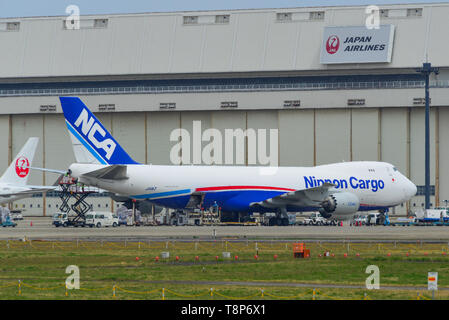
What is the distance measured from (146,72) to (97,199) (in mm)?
17756

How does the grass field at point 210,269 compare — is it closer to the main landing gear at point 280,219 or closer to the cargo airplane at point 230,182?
the cargo airplane at point 230,182

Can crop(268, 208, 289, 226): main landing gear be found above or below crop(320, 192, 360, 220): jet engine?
below

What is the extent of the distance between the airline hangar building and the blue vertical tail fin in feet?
128

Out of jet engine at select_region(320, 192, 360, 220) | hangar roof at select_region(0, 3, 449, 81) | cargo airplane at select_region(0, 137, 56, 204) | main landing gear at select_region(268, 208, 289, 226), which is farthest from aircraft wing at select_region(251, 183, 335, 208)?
hangar roof at select_region(0, 3, 449, 81)

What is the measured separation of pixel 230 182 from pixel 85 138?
13.4 meters

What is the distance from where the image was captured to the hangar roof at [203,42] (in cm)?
11288

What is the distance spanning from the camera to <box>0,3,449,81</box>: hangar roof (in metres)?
113

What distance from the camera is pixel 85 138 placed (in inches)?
3012

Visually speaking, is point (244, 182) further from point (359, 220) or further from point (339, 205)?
point (359, 220)

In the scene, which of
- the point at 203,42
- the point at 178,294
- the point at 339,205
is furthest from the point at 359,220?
the point at 178,294

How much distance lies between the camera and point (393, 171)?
290ft

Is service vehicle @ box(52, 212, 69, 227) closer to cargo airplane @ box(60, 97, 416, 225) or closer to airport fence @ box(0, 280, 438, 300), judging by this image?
cargo airplane @ box(60, 97, 416, 225)

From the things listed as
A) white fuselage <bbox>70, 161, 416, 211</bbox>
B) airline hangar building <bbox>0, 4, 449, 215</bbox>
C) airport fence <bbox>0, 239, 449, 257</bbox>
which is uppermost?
airline hangar building <bbox>0, 4, 449, 215</bbox>

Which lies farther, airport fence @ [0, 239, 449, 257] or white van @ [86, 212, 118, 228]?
white van @ [86, 212, 118, 228]
